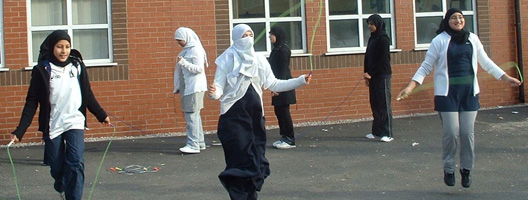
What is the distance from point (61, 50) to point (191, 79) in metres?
3.40

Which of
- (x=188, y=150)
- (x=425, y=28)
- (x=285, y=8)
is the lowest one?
(x=188, y=150)

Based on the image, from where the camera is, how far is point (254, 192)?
669cm

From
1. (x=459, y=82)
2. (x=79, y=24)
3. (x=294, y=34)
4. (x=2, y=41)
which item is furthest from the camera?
(x=294, y=34)

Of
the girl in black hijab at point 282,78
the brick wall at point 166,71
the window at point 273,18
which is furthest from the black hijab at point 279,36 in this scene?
the window at point 273,18

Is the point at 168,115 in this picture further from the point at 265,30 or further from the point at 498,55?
the point at 498,55

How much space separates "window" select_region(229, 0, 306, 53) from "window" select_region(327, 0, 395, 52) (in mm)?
546

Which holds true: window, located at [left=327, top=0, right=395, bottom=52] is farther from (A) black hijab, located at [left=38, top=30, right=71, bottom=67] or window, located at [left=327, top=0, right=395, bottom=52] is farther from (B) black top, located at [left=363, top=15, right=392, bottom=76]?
(A) black hijab, located at [left=38, top=30, right=71, bottom=67]

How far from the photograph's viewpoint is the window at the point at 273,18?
12.5 meters

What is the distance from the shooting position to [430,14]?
13336 millimetres

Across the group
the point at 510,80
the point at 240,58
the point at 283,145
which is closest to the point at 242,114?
the point at 240,58

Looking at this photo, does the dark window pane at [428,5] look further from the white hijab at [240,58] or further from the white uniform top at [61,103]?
the white uniform top at [61,103]

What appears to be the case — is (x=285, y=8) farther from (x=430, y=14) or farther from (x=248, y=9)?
(x=430, y=14)

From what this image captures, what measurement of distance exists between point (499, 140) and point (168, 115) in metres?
5.07

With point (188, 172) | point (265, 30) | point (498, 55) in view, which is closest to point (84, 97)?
point (188, 172)
